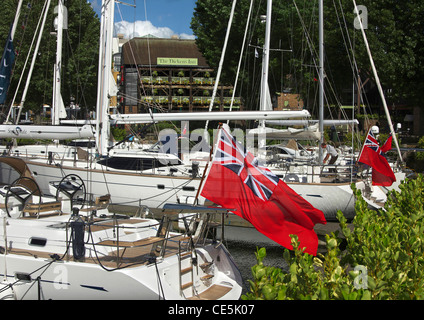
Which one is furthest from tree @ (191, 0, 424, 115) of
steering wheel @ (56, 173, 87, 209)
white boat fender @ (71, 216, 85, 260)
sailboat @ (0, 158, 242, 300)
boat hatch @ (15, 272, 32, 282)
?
boat hatch @ (15, 272, 32, 282)

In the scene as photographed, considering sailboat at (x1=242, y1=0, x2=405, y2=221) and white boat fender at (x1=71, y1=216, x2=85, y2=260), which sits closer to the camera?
white boat fender at (x1=71, y1=216, x2=85, y2=260)

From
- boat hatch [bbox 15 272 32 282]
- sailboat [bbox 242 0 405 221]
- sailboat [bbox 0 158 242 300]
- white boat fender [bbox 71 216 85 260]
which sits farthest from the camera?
sailboat [bbox 242 0 405 221]

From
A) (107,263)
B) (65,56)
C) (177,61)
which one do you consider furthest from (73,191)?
(177,61)

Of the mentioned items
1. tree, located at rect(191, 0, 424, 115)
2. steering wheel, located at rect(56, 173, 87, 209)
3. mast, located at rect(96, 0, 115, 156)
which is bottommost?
steering wheel, located at rect(56, 173, 87, 209)

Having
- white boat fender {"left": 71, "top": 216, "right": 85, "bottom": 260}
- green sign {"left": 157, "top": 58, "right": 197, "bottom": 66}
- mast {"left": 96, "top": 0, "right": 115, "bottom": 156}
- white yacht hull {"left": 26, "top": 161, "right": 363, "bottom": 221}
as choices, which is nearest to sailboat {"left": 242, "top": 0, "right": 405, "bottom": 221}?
white yacht hull {"left": 26, "top": 161, "right": 363, "bottom": 221}

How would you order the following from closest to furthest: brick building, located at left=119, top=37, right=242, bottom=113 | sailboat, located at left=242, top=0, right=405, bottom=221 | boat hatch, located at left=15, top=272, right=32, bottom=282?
boat hatch, located at left=15, top=272, right=32, bottom=282, sailboat, located at left=242, top=0, right=405, bottom=221, brick building, located at left=119, top=37, right=242, bottom=113

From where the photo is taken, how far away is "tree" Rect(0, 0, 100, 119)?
1634 inches

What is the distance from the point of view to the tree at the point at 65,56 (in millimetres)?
41500

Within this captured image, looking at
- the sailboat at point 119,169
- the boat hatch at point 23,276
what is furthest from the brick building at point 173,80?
the boat hatch at point 23,276

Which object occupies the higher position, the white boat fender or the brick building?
the brick building

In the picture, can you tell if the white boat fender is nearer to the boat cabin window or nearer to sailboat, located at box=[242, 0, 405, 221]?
the boat cabin window

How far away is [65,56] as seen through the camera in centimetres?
4753
